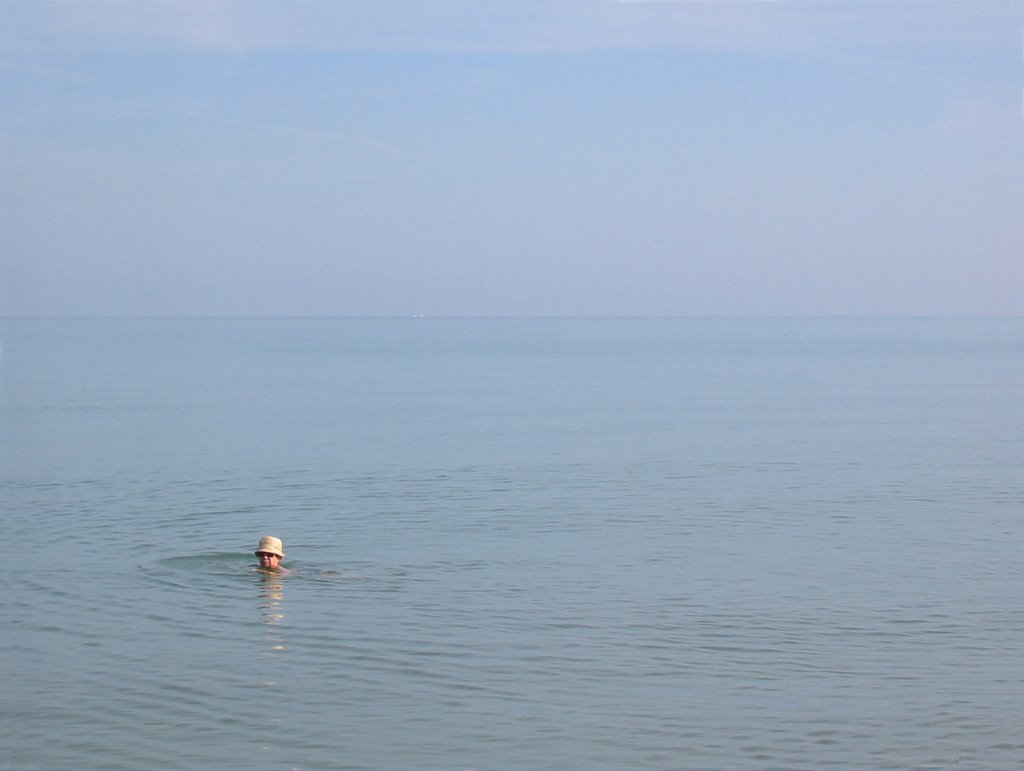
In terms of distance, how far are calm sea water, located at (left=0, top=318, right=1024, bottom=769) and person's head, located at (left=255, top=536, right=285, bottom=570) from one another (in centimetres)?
39

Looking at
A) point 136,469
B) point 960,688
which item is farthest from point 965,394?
point 960,688

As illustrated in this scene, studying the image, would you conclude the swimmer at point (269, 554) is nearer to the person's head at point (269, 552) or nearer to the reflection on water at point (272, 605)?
the person's head at point (269, 552)

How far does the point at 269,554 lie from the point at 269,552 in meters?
0.06

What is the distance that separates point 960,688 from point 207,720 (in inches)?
346

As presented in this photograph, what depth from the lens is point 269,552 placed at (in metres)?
22.2

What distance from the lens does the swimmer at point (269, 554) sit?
871 inches

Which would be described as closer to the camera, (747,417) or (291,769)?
(291,769)

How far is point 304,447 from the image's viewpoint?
140ft

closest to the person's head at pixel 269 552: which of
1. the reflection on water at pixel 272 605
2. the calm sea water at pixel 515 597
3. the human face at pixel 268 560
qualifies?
the human face at pixel 268 560

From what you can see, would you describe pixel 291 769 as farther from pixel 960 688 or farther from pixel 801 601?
pixel 801 601

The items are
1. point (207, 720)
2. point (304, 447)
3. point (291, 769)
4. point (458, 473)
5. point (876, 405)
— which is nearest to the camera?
point (291, 769)

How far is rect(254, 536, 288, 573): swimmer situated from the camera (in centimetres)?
2212

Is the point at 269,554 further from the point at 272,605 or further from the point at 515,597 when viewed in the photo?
the point at 515,597

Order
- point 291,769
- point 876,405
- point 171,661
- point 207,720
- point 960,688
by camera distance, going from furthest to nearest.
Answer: point 876,405, point 171,661, point 960,688, point 207,720, point 291,769
